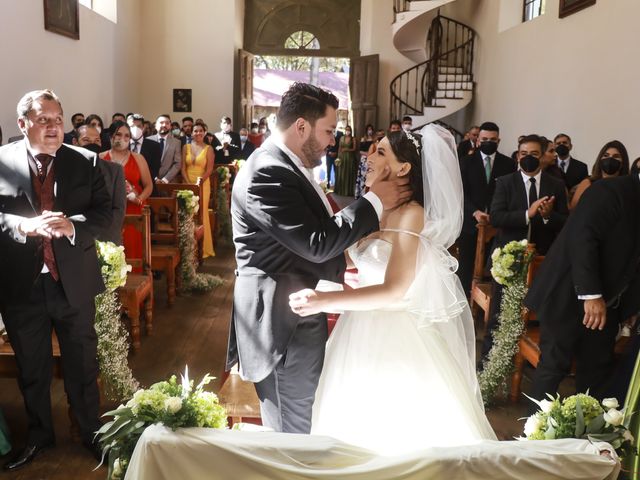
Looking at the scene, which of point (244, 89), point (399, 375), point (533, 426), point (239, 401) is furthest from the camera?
point (244, 89)

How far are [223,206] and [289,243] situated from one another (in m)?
7.34

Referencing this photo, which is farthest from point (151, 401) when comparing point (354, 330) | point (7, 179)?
point (7, 179)

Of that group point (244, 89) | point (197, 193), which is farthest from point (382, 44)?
point (197, 193)

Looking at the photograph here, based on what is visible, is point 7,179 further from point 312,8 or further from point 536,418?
point 312,8

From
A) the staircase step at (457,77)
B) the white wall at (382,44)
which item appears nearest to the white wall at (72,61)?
the white wall at (382,44)

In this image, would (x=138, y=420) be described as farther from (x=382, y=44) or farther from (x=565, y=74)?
(x=382, y=44)

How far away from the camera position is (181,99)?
1480cm

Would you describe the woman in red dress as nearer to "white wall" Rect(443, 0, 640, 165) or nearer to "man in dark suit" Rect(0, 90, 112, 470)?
"man in dark suit" Rect(0, 90, 112, 470)

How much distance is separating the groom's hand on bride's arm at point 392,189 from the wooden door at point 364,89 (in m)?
13.4

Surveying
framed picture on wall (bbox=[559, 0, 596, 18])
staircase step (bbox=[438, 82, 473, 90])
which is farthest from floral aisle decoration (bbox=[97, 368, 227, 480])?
staircase step (bbox=[438, 82, 473, 90])

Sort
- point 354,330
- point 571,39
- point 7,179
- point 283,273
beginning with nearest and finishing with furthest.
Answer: point 283,273 → point 354,330 → point 7,179 → point 571,39

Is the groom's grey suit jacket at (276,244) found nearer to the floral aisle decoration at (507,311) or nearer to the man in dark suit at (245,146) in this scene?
the floral aisle decoration at (507,311)

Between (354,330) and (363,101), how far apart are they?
13561mm

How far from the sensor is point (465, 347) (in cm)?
263
